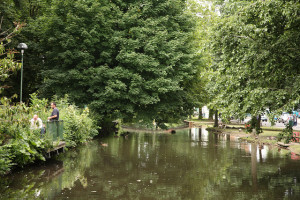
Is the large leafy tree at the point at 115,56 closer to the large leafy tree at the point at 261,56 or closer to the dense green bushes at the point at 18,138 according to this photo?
the dense green bushes at the point at 18,138

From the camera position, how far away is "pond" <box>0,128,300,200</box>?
32.1ft

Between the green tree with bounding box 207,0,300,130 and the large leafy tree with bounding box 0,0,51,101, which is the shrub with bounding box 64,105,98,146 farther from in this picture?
the green tree with bounding box 207,0,300,130

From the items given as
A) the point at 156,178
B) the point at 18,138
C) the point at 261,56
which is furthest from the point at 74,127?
the point at 261,56

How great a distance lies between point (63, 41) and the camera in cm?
2492

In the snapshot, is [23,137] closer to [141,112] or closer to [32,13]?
[141,112]

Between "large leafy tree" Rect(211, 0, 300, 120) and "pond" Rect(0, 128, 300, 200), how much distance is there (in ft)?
9.26

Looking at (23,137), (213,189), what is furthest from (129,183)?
(23,137)

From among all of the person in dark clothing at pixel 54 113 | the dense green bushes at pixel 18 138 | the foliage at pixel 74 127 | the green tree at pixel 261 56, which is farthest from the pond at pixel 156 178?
the green tree at pixel 261 56

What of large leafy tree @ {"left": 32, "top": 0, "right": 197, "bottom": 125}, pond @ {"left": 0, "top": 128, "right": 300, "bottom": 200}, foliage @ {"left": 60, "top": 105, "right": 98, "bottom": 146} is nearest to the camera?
pond @ {"left": 0, "top": 128, "right": 300, "bottom": 200}

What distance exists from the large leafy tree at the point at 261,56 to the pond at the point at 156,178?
282cm

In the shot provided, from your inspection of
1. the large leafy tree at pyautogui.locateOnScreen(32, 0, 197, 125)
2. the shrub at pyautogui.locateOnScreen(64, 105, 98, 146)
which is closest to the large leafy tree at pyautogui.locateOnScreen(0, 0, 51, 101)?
the large leafy tree at pyautogui.locateOnScreen(32, 0, 197, 125)

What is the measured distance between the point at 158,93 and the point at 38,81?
14.4 m

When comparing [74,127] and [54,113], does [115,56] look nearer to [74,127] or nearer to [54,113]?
[74,127]

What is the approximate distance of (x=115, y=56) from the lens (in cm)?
2686
